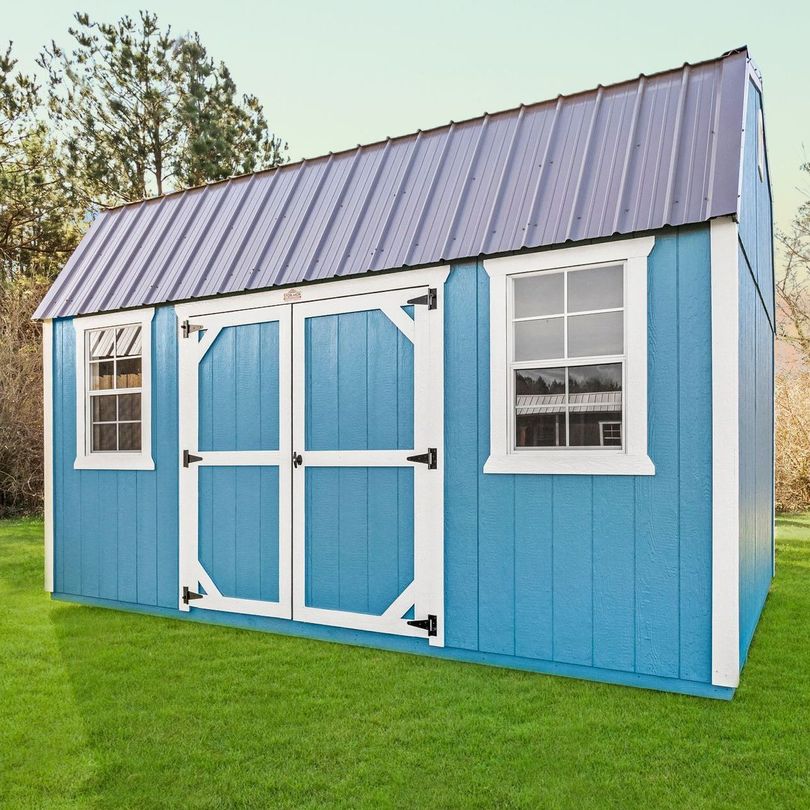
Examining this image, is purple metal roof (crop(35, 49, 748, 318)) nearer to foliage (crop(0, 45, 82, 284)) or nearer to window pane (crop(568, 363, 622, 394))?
window pane (crop(568, 363, 622, 394))

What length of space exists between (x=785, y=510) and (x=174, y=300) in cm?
1020

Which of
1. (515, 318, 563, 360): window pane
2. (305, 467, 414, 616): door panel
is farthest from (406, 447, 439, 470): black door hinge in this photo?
(515, 318, 563, 360): window pane

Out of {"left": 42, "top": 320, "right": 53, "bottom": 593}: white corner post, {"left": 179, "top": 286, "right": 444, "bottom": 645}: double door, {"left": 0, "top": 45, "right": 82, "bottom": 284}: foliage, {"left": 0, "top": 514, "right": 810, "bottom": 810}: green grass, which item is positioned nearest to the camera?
{"left": 0, "top": 514, "right": 810, "bottom": 810}: green grass

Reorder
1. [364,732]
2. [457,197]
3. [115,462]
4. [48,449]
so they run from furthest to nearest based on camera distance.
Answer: [48,449], [115,462], [457,197], [364,732]

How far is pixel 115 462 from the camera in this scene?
5844 mm

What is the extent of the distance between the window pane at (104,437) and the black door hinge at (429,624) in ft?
9.66

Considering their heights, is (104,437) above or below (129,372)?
below

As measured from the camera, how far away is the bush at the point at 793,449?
38.9ft

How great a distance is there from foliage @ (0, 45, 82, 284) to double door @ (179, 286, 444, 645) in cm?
1145

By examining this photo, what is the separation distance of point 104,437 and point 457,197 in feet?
11.1

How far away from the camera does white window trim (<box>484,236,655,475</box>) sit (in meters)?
3.88

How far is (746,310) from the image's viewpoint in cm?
453

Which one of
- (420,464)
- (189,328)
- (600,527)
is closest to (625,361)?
(600,527)

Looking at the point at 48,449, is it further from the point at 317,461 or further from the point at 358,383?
the point at 358,383
